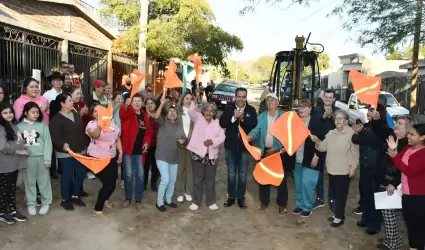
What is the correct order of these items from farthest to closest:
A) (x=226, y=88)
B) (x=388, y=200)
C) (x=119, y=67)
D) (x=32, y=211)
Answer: (x=226, y=88)
(x=119, y=67)
(x=32, y=211)
(x=388, y=200)

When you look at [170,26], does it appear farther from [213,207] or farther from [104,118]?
Answer: [213,207]

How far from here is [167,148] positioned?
542cm

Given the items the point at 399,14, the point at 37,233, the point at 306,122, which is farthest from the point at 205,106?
the point at 399,14

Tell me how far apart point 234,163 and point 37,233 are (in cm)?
276

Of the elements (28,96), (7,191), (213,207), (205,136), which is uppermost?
(28,96)

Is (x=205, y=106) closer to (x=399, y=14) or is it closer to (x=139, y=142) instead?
(x=139, y=142)

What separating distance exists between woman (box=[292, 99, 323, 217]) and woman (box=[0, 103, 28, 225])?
3.64 m

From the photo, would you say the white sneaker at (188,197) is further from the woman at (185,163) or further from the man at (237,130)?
the man at (237,130)

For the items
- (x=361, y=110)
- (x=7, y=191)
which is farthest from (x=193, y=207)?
(x=361, y=110)

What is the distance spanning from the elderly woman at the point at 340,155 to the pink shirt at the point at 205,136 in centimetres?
134

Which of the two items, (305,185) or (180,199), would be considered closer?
(305,185)

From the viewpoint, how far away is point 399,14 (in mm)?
5844

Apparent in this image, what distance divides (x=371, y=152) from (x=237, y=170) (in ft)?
6.42

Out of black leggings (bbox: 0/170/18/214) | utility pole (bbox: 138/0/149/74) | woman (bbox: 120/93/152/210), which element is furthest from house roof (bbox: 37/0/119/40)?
black leggings (bbox: 0/170/18/214)
